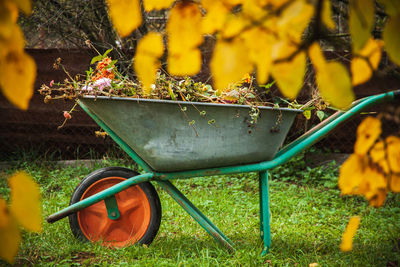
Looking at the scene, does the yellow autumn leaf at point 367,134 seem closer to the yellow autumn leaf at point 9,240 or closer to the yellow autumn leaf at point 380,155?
the yellow autumn leaf at point 380,155

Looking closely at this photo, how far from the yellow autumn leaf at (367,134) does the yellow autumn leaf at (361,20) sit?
0.19 metres

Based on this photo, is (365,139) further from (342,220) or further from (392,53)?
(342,220)

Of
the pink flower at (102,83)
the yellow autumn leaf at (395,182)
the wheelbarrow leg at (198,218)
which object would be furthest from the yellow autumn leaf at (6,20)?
the wheelbarrow leg at (198,218)

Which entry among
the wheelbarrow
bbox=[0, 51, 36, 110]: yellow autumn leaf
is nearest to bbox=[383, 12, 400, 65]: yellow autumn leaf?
bbox=[0, 51, 36, 110]: yellow autumn leaf

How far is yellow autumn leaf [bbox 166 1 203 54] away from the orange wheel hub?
1492mm

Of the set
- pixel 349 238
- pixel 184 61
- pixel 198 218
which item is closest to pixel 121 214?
pixel 198 218

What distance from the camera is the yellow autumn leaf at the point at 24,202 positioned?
44 centimetres

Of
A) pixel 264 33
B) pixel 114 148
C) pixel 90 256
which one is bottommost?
pixel 90 256

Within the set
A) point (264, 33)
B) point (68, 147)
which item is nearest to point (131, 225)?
point (264, 33)

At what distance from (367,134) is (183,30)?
35 cm

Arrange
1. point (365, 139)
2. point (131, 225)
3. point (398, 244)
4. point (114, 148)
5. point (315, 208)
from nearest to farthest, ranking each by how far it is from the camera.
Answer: point (365, 139), point (398, 244), point (131, 225), point (315, 208), point (114, 148)

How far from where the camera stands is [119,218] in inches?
74.2

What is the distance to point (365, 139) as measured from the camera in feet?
1.94

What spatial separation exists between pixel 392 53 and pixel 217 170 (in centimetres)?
132
